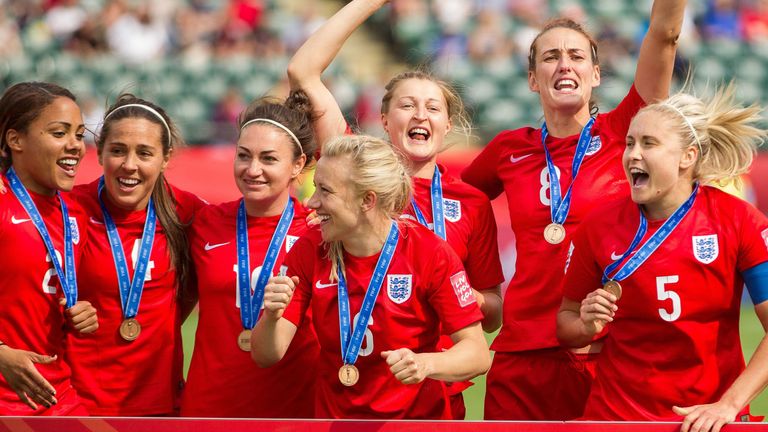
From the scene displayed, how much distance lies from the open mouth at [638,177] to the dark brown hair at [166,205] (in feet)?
6.37

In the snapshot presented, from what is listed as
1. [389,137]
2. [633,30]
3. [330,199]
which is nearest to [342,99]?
[633,30]

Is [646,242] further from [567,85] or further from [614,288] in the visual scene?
[567,85]

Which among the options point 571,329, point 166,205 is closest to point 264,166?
point 166,205

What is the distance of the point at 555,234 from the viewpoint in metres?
4.78

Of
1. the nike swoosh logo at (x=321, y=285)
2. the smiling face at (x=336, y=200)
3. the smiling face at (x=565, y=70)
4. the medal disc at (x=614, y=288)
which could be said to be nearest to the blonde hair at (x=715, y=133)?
the medal disc at (x=614, y=288)

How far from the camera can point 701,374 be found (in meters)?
3.99

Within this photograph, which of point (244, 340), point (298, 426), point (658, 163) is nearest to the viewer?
point (298, 426)

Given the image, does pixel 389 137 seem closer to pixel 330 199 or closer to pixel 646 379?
pixel 330 199

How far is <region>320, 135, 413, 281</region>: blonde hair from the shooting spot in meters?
4.22

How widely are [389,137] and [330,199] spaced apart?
101cm

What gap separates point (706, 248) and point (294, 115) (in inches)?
73.2

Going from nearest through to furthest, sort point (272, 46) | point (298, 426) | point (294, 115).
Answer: point (298, 426) → point (294, 115) → point (272, 46)

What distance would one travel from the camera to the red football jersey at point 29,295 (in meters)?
4.48

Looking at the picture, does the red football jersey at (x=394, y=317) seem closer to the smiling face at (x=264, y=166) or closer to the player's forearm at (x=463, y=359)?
the player's forearm at (x=463, y=359)
